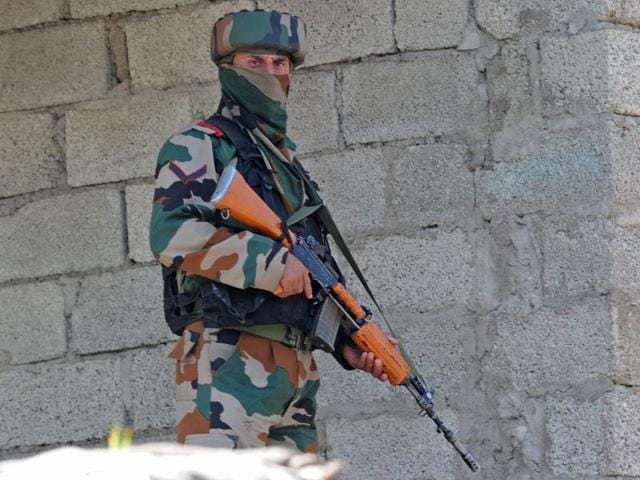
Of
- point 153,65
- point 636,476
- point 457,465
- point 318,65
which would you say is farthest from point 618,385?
point 153,65

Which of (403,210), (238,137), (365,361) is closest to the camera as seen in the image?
(238,137)

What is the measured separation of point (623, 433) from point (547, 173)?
872 mm

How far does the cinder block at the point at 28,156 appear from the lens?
4.60 metres

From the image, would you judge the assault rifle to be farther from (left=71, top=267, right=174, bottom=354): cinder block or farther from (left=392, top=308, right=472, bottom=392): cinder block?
(left=71, top=267, right=174, bottom=354): cinder block

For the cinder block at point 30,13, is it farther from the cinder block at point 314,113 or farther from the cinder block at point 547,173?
the cinder block at point 547,173

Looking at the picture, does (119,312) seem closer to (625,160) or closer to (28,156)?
(28,156)

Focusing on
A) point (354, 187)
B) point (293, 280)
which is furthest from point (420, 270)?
point (293, 280)

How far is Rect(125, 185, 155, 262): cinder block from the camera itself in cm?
448

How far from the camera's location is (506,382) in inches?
164

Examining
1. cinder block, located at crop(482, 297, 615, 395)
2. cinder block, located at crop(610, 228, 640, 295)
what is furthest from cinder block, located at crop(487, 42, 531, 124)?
cinder block, located at crop(482, 297, 615, 395)

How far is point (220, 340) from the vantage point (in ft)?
10.6

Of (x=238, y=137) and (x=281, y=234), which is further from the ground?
(x=238, y=137)

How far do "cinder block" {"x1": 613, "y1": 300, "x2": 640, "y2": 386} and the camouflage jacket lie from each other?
1377 mm

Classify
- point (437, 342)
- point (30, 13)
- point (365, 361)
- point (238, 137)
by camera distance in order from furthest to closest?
point (30, 13) → point (437, 342) → point (365, 361) → point (238, 137)
